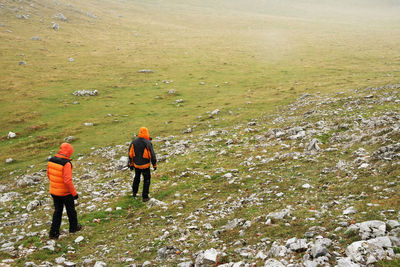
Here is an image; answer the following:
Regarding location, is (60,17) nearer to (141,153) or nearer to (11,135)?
(11,135)

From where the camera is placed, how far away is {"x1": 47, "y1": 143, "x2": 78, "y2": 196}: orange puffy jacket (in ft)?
35.9

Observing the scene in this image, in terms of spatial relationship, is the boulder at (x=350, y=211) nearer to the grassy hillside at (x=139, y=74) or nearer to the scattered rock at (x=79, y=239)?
the scattered rock at (x=79, y=239)

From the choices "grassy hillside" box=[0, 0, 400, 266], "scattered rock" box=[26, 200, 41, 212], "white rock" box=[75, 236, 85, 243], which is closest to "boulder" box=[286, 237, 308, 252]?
"grassy hillside" box=[0, 0, 400, 266]

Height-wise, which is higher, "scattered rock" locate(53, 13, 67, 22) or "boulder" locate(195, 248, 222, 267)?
"scattered rock" locate(53, 13, 67, 22)

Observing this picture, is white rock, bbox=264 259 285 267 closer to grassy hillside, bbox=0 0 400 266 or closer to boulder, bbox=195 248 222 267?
grassy hillside, bbox=0 0 400 266

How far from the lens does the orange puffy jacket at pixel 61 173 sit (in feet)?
35.9

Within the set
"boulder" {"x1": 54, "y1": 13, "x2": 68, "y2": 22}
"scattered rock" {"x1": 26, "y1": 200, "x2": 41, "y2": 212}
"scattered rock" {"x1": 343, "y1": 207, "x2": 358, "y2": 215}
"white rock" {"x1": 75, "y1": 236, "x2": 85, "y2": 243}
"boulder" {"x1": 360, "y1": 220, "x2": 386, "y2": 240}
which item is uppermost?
"boulder" {"x1": 54, "y1": 13, "x2": 68, "y2": 22}

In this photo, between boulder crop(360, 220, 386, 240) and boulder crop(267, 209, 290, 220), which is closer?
boulder crop(360, 220, 386, 240)

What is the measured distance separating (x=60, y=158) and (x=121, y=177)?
25.9 feet

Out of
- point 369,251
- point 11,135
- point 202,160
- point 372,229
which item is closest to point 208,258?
point 369,251

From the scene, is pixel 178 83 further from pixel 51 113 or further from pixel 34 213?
pixel 34 213

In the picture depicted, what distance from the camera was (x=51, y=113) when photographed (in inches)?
1585

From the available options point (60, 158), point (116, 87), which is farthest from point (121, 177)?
point (116, 87)

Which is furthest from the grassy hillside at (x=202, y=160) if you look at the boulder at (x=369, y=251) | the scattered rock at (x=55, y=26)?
the scattered rock at (x=55, y=26)
